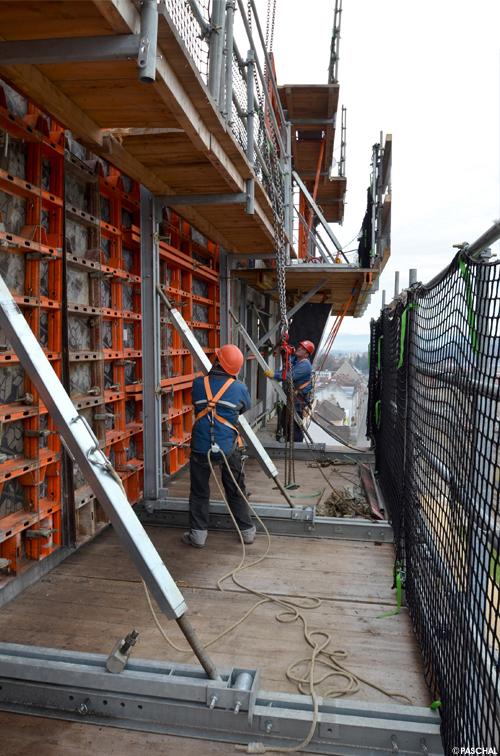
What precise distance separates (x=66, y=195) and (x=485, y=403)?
412cm

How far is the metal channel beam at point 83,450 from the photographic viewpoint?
2795mm

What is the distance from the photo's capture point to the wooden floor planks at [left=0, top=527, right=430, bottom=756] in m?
2.86

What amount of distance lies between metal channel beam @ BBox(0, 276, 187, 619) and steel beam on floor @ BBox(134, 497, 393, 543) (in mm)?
3106

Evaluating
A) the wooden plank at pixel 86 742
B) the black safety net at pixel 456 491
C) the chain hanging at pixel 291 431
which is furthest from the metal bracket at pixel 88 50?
the chain hanging at pixel 291 431

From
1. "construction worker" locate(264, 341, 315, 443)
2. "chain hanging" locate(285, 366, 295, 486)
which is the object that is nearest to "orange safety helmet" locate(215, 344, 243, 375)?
"chain hanging" locate(285, 366, 295, 486)

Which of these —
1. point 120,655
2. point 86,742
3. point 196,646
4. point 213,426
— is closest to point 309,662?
point 196,646

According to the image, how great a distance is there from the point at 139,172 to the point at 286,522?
13.5ft

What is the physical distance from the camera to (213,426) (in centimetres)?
523

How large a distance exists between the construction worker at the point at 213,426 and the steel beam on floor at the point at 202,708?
235cm

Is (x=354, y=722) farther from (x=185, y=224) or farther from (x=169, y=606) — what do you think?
(x=185, y=224)

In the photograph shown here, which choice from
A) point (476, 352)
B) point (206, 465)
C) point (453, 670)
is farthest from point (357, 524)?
point (476, 352)

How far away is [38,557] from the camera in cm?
437

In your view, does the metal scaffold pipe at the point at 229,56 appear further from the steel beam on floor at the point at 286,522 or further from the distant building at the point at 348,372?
the distant building at the point at 348,372

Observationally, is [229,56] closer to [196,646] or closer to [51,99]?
[51,99]
